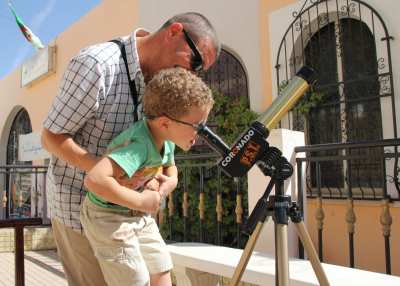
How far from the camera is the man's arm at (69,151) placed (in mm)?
1365

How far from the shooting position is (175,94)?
51.9 inches

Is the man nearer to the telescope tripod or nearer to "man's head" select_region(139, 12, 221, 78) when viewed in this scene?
"man's head" select_region(139, 12, 221, 78)

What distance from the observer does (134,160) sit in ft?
4.23

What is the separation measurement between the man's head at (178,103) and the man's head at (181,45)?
0.21 metres

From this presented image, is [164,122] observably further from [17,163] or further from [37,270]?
[17,163]

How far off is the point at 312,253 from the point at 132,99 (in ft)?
2.64

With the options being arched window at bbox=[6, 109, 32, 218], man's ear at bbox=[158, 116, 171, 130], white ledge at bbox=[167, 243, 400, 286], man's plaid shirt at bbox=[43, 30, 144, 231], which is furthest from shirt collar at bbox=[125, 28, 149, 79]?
Answer: arched window at bbox=[6, 109, 32, 218]

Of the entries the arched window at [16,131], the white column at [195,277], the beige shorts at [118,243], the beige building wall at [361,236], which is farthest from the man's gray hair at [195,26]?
the arched window at [16,131]

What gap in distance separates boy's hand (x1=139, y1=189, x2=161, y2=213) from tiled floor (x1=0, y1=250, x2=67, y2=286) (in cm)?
377

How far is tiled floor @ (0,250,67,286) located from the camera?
4.74 metres

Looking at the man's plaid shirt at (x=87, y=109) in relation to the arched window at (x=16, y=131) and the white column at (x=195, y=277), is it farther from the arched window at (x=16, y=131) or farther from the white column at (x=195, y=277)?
the arched window at (x=16, y=131)

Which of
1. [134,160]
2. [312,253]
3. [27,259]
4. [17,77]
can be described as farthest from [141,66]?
[17,77]

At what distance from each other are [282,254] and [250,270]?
48.2 inches

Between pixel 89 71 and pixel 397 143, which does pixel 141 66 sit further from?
pixel 397 143
